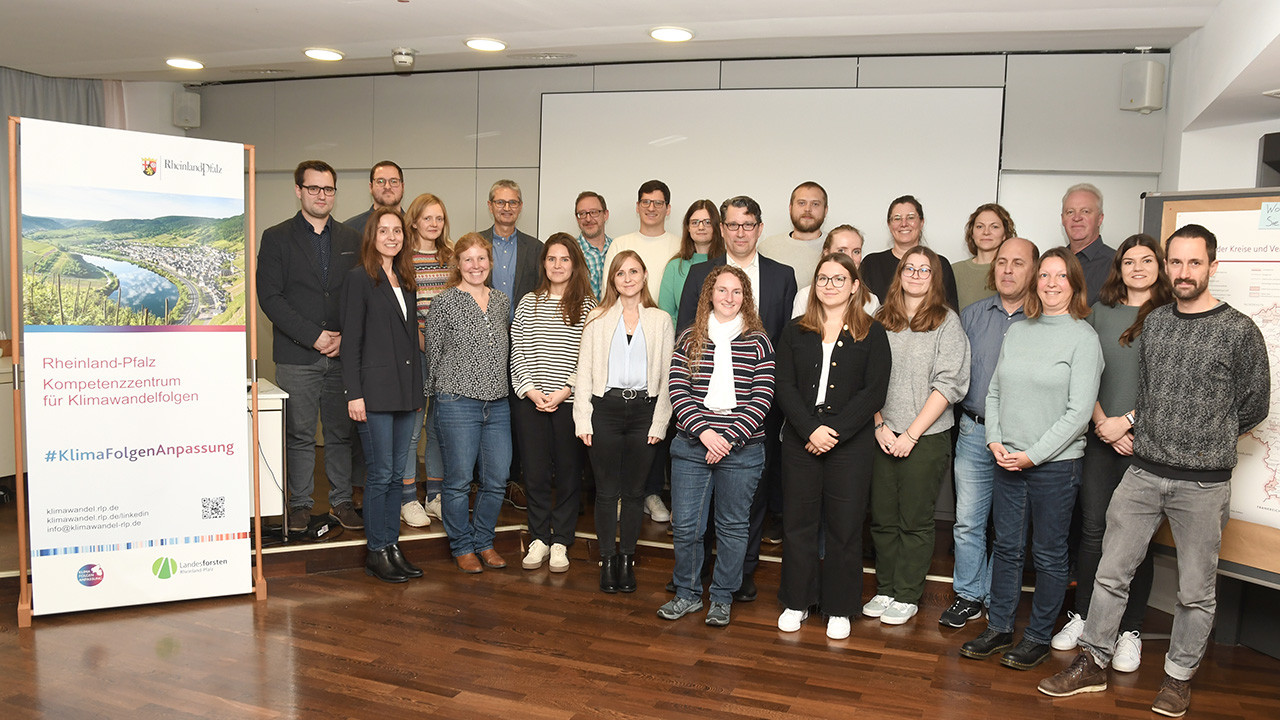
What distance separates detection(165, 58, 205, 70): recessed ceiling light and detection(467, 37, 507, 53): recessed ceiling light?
1.93 metres

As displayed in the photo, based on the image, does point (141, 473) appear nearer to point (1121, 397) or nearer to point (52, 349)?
point (52, 349)

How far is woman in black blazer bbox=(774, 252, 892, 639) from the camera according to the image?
3.53m

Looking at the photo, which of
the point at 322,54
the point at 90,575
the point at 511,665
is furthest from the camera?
the point at 322,54

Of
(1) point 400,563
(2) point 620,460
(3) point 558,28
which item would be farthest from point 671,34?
(1) point 400,563

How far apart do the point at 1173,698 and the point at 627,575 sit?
2135 mm

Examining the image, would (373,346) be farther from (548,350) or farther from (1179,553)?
(1179,553)

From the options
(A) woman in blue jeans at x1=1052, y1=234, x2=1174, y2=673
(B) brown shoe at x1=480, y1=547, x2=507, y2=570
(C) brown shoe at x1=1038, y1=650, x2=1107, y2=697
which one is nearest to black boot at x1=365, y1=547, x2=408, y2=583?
(B) brown shoe at x1=480, y1=547, x2=507, y2=570

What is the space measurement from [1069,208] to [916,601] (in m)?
2.20

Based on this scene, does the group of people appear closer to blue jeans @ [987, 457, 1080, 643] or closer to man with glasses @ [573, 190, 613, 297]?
blue jeans @ [987, 457, 1080, 643]

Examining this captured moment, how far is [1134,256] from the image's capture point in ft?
11.0

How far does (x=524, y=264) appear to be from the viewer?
481 centimetres

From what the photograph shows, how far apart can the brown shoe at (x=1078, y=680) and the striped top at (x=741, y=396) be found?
4.50 feet

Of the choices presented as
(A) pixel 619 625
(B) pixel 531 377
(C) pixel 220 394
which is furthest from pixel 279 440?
(A) pixel 619 625

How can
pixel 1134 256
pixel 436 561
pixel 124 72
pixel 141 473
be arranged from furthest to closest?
pixel 124 72, pixel 436 561, pixel 141 473, pixel 1134 256
